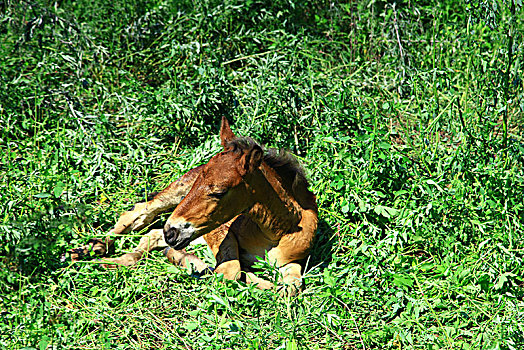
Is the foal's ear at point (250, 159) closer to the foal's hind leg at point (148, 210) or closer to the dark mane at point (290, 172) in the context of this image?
the dark mane at point (290, 172)

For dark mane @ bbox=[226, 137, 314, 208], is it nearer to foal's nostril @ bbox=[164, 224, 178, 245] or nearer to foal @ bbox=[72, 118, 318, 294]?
foal @ bbox=[72, 118, 318, 294]

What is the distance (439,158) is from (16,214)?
11.7 feet

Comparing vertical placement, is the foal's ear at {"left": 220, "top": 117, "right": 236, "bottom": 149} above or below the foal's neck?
above

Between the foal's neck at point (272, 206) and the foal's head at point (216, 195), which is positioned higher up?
the foal's head at point (216, 195)

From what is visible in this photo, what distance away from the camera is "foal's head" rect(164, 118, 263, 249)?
3998 mm

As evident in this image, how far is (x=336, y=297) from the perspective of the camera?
14.4 feet

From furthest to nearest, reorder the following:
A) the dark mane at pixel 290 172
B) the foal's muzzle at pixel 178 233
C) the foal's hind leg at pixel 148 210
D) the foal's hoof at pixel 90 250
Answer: the foal's hind leg at pixel 148 210, the foal's hoof at pixel 90 250, the dark mane at pixel 290 172, the foal's muzzle at pixel 178 233

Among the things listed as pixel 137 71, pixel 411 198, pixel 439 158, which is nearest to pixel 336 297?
pixel 411 198

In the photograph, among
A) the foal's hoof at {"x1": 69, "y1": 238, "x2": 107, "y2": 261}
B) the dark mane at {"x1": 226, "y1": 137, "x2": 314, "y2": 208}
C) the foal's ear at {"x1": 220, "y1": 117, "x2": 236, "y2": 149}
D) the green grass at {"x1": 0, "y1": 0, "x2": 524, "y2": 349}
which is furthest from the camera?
the foal's hoof at {"x1": 69, "y1": 238, "x2": 107, "y2": 261}

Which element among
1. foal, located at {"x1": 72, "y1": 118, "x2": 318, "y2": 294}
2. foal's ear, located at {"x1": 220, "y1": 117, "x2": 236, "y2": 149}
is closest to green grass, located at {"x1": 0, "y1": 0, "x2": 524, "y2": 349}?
foal, located at {"x1": 72, "y1": 118, "x2": 318, "y2": 294}

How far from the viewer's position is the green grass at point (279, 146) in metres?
4.23

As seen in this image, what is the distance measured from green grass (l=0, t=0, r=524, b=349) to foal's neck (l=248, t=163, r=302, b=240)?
46 centimetres

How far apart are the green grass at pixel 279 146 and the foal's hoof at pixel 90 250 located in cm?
10

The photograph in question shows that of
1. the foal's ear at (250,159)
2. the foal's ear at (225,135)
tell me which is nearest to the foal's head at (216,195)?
the foal's ear at (250,159)
